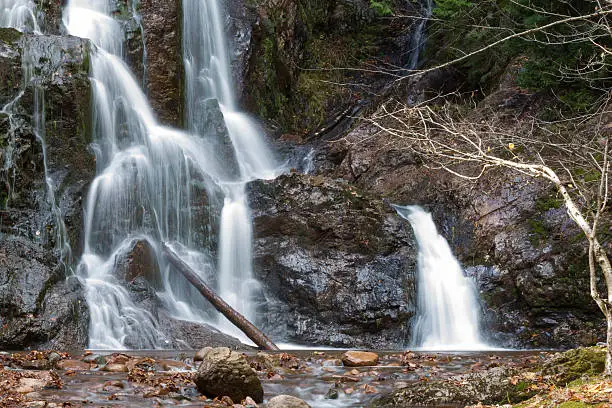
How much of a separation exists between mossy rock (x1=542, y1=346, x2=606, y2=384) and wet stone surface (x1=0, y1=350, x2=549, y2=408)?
1.62 meters

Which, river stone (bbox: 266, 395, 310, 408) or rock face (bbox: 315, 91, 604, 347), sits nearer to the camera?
river stone (bbox: 266, 395, 310, 408)

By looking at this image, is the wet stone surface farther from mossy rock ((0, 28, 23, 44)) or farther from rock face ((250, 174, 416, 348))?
mossy rock ((0, 28, 23, 44))

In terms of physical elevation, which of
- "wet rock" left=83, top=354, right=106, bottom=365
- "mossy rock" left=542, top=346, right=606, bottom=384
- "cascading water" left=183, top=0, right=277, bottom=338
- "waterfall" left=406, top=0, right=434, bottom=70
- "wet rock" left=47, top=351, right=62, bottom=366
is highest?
"waterfall" left=406, top=0, right=434, bottom=70

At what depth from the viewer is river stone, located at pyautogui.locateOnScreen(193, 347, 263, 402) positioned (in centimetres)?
583

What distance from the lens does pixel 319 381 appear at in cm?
708

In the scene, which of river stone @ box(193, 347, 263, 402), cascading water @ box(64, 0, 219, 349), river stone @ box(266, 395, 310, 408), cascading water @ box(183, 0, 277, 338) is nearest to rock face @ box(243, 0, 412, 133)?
cascading water @ box(183, 0, 277, 338)

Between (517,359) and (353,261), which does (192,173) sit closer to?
(353,261)

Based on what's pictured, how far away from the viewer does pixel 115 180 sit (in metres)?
12.5

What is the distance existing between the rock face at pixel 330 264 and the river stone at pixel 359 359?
3.14 m

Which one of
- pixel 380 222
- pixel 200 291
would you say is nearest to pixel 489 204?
pixel 380 222

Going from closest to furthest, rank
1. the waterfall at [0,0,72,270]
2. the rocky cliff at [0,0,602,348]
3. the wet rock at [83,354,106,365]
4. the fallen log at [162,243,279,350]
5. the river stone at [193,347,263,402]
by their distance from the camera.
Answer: the river stone at [193,347,263,402], the wet rock at [83,354,106,365], the fallen log at [162,243,279,350], the rocky cliff at [0,0,602,348], the waterfall at [0,0,72,270]

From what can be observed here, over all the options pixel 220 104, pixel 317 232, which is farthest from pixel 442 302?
pixel 220 104

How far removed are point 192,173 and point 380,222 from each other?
426 cm

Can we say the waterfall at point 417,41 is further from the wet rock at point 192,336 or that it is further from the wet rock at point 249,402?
the wet rock at point 249,402
